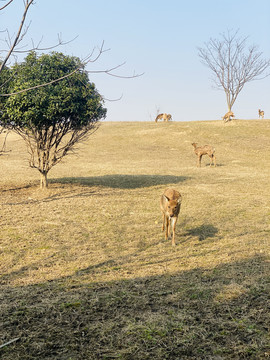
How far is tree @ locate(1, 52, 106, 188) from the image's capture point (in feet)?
44.6

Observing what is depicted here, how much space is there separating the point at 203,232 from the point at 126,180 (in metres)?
9.86

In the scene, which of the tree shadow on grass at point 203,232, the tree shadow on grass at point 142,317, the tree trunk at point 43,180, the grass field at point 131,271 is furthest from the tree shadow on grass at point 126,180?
the tree shadow on grass at point 142,317

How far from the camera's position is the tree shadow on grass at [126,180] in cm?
1798

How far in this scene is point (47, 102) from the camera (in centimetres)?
1372

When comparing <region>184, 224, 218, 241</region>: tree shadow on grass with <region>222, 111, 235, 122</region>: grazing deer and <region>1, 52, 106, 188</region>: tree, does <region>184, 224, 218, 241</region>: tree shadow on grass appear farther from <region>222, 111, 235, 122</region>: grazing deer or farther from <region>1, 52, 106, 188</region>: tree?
<region>222, 111, 235, 122</region>: grazing deer

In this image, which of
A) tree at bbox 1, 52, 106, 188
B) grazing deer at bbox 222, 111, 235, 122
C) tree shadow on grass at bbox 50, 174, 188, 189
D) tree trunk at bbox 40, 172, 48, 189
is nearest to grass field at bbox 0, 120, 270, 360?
tree shadow on grass at bbox 50, 174, 188, 189

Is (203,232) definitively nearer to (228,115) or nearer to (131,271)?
(131,271)

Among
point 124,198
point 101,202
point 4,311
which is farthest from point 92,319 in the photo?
point 124,198

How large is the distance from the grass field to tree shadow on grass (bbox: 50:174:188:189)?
162 mm

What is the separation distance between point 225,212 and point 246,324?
27.2ft

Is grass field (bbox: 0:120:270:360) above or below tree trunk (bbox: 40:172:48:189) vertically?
below

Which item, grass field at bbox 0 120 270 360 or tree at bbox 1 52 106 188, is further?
tree at bbox 1 52 106 188

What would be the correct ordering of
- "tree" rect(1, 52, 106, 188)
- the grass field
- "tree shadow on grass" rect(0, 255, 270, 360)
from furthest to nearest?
"tree" rect(1, 52, 106, 188), the grass field, "tree shadow on grass" rect(0, 255, 270, 360)

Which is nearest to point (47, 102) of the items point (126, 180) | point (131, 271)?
point (126, 180)
